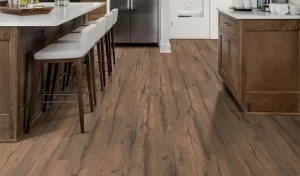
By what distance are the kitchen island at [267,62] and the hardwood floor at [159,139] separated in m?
0.17

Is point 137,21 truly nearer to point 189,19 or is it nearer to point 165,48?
point 165,48

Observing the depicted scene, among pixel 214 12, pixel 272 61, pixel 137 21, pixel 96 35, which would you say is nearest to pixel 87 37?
pixel 96 35

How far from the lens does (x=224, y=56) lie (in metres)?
4.92

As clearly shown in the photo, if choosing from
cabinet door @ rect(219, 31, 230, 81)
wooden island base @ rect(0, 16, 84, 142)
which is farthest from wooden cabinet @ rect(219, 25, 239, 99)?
wooden island base @ rect(0, 16, 84, 142)

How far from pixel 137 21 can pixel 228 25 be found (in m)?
4.28

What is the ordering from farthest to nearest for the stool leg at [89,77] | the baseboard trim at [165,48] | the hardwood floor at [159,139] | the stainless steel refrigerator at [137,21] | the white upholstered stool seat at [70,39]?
the stainless steel refrigerator at [137,21] < the baseboard trim at [165,48] < the white upholstered stool seat at [70,39] < the stool leg at [89,77] < the hardwood floor at [159,139]

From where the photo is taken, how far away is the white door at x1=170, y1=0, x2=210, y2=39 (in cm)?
972

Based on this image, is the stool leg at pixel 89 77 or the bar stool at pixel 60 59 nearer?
the bar stool at pixel 60 59

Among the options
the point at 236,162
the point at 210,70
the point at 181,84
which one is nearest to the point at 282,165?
the point at 236,162

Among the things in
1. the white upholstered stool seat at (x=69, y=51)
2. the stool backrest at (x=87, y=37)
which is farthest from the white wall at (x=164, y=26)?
the white upholstered stool seat at (x=69, y=51)

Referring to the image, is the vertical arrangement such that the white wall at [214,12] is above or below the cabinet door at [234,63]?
above

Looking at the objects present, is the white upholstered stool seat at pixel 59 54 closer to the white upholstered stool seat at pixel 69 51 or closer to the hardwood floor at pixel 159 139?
the white upholstered stool seat at pixel 69 51

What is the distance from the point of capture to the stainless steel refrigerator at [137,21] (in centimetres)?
855

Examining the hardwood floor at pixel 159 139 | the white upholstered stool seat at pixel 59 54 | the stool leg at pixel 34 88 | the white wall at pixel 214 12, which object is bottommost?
the hardwood floor at pixel 159 139
